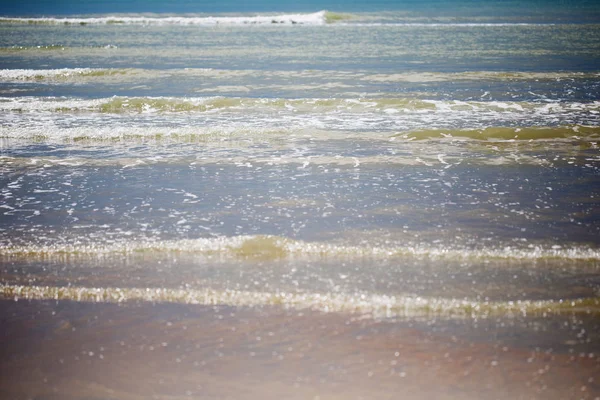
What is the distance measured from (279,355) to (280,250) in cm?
182

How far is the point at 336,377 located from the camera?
411 centimetres

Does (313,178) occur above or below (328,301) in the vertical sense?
above

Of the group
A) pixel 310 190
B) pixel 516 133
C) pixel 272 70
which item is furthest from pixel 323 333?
pixel 272 70

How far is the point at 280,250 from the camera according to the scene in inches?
240

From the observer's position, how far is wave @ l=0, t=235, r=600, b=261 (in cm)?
589

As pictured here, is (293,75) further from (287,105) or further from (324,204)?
(324,204)

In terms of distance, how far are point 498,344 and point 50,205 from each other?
221 inches

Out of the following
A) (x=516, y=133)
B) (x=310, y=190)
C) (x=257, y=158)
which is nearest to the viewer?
(x=310, y=190)

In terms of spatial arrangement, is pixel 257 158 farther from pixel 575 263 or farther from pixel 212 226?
pixel 575 263

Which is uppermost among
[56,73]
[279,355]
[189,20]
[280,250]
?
[189,20]

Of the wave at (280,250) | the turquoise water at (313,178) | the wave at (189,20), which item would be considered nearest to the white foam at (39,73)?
the turquoise water at (313,178)

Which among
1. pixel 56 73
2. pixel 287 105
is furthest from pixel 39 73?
pixel 287 105

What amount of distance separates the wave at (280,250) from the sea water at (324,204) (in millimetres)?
22

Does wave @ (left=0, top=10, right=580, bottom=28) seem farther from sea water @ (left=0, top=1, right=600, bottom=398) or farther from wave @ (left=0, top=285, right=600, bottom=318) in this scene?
wave @ (left=0, top=285, right=600, bottom=318)
